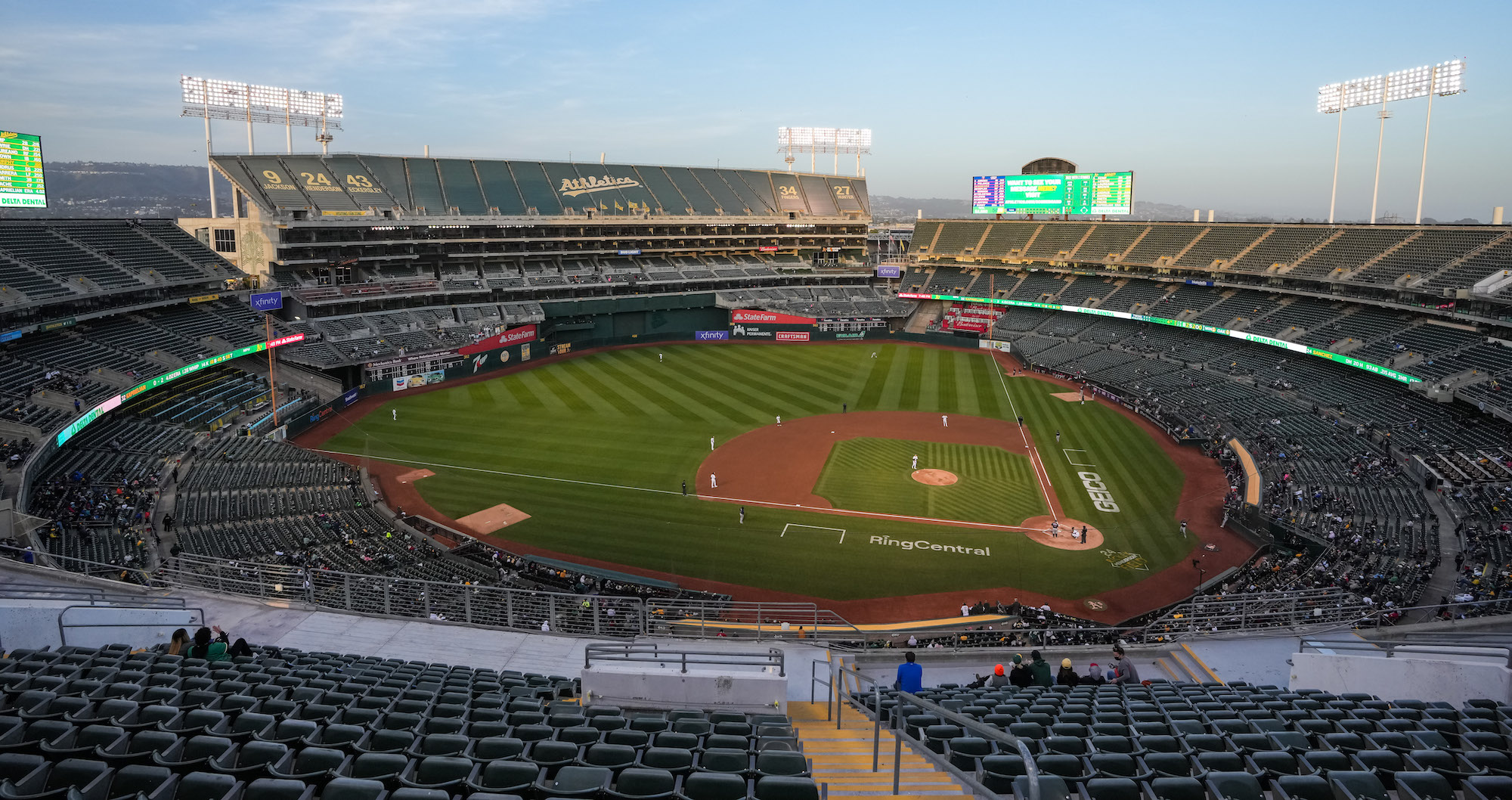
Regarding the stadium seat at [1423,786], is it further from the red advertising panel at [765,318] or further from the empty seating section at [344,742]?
the red advertising panel at [765,318]

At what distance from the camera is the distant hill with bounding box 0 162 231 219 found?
292 ft

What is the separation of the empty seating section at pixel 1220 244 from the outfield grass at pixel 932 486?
29789 mm

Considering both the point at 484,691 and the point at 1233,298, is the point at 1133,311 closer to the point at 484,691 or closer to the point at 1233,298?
the point at 1233,298

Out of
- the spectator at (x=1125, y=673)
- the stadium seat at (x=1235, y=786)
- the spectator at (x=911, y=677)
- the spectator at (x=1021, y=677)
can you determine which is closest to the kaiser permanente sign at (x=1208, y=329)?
the spectator at (x=1125, y=673)

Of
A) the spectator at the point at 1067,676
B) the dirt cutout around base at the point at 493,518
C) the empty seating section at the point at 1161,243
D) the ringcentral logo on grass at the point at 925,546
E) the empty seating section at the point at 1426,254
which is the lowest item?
the ringcentral logo on grass at the point at 925,546

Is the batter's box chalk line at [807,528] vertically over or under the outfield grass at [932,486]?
under

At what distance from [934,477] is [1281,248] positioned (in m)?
34.1

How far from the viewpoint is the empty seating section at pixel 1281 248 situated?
50.8 m

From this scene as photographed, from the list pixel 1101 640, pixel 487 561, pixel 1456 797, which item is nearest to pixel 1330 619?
pixel 1101 640

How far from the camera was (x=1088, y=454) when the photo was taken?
37.6 metres

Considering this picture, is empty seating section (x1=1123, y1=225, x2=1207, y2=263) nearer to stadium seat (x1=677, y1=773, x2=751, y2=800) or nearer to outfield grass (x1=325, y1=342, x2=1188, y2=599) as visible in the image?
outfield grass (x1=325, y1=342, x2=1188, y2=599)

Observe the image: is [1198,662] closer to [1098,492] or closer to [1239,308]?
[1098,492]

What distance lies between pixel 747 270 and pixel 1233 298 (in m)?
39.0

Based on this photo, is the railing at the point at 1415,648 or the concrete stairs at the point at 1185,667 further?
the concrete stairs at the point at 1185,667
